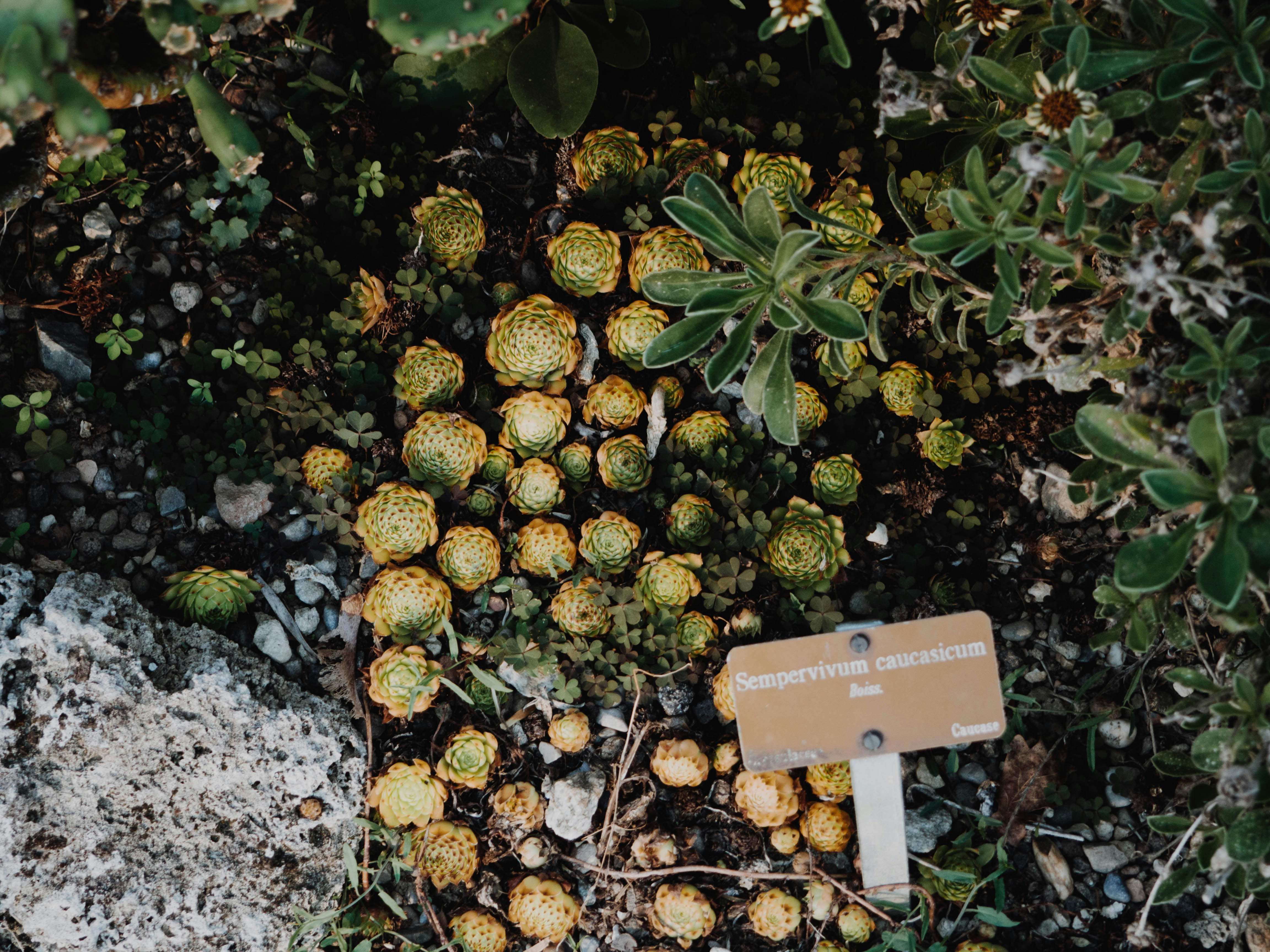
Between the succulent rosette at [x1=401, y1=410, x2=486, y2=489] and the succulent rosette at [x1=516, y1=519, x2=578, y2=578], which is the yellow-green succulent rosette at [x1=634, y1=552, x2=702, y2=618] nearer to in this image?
the succulent rosette at [x1=516, y1=519, x2=578, y2=578]

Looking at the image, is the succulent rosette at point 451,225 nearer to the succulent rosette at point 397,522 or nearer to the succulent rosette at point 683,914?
the succulent rosette at point 397,522

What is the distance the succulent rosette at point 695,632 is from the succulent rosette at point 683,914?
58cm

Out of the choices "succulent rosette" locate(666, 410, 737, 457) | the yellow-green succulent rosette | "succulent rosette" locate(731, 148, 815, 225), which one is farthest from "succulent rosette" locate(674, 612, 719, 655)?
"succulent rosette" locate(731, 148, 815, 225)

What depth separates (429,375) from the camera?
7.41ft

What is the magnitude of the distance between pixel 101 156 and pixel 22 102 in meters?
1.05

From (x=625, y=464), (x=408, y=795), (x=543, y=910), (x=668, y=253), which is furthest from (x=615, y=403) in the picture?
(x=543, y=910)

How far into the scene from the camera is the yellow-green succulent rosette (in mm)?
2168

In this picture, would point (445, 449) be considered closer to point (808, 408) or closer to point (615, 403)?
point (615, 403)

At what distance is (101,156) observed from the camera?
2.31 m

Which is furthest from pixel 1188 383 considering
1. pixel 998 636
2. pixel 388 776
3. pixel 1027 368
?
pixel 388 776

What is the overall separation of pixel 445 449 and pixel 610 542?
47 centimetres

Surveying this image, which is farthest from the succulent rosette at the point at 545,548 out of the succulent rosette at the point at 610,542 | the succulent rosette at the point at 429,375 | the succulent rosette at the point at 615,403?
the succulent rosette at the point at 429,375

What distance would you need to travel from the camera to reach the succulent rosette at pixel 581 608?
2174 mm

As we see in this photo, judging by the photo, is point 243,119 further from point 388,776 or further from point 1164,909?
point 1164,909
